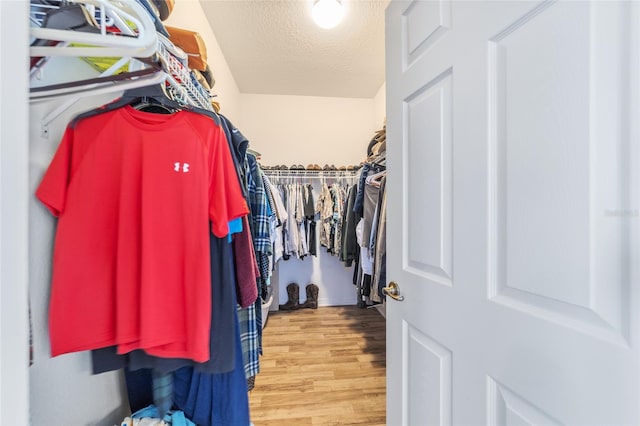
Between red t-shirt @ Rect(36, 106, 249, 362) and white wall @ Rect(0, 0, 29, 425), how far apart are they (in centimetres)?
33

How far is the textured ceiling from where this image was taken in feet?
5.67

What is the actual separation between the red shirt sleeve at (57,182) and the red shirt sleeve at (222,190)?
0.38 metres

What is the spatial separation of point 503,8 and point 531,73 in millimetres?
172

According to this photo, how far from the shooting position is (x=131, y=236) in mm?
653

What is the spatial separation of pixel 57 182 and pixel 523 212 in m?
1.16

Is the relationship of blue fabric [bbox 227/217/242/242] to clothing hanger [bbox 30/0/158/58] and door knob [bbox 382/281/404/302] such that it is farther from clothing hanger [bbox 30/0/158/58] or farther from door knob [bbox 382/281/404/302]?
door knob [bbox 382/281/404/302]

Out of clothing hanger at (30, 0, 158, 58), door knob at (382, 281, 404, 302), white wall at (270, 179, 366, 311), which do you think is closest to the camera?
clothing hanger at (30, 0, 158, 58)

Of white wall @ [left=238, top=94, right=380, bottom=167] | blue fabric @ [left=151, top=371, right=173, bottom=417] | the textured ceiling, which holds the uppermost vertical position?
the textured ceiling

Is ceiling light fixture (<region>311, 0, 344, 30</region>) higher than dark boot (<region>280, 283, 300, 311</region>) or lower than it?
higher

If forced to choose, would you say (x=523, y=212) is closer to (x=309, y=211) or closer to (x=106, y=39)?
(x=106, y=39)

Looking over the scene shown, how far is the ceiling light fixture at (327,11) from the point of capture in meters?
1.55

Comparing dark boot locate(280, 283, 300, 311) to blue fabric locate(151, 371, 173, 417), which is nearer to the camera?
blue fabric locate(151, 371, 173, 417)

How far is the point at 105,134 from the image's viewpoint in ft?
2.18

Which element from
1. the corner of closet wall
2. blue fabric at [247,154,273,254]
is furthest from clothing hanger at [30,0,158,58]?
the corner of closet wall
